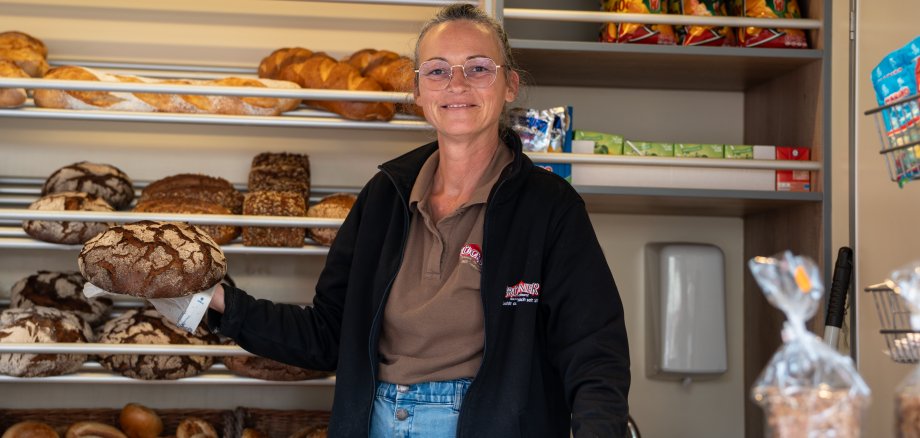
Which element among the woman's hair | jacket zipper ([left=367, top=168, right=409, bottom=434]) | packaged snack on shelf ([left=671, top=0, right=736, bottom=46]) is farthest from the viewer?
packaged snack on shelf ([left=671, top=0, right=736, bottom=46])

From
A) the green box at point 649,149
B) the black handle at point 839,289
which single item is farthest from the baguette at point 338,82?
the black handle at point 839,289

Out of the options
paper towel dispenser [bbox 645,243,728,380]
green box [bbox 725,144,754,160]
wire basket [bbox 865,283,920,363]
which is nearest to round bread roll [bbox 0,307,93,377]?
paper towel dispenser [bbox 645,243,728,380]

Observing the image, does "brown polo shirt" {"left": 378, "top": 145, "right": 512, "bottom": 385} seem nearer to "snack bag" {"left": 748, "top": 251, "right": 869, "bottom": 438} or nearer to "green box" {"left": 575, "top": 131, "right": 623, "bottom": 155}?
"green box" {"left": 575, "top": 131, "right": 623, "bottom": 155}

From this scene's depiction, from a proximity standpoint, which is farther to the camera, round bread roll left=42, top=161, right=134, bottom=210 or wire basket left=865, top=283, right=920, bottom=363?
round bread roll left=42, top=161, right=134, bottom=210

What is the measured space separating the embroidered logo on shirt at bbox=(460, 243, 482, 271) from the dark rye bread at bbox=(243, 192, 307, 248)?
2.39 ft

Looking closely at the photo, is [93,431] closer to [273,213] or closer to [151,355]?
[151,355]

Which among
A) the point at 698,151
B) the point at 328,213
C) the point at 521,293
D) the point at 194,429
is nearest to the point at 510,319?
the point at 521,293

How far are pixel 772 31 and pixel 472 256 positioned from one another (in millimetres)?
1118

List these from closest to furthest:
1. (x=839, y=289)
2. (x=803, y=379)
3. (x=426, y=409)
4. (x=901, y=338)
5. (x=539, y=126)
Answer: (x=803, y=379)
(x=901, y=338)
(x=426, y=409)
(x=839, y=289)
(x=539, y=126)

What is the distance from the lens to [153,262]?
1.76 m

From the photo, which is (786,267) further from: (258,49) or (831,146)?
(258,49)

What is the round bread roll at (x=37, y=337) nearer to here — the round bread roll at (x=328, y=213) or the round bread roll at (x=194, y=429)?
the round bread roll at (x=194, y=429)

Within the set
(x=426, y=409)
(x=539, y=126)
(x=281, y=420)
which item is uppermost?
(x=539, y=126)

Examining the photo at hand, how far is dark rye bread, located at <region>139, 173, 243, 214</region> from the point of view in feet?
7.77
